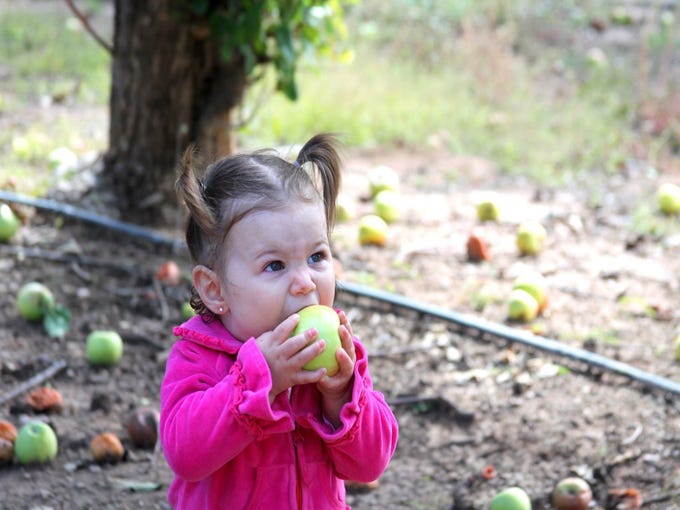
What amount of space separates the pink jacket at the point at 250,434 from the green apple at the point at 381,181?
403 cm

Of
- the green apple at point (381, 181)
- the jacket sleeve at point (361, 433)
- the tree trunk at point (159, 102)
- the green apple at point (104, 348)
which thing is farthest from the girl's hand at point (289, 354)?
the green apple at point (381, 181)

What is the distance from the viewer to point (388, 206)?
579 centimetres

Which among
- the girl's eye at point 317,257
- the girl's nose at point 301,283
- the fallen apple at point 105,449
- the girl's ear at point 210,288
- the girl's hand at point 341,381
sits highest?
the girl's eye at point 317,257

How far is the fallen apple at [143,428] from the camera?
3.33m

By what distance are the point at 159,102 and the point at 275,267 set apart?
314 centimetres

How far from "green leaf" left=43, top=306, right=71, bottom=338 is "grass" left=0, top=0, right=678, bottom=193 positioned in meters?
1.49

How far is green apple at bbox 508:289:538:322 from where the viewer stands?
451 centimetres

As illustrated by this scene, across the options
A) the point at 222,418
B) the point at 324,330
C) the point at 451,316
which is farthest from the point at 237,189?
the point at 451,316

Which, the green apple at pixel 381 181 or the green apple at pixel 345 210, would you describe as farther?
the green apple at pixel 381 181

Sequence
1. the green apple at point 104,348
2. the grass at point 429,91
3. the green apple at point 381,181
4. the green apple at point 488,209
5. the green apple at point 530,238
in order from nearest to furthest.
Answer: the green apple at point 104,348
the green apple at point 530,238
the green apple at point 488,209
the green apple at point 381,181
the grass at point 429,91

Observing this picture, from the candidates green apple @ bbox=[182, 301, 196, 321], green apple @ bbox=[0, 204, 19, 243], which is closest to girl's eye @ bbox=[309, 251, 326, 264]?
green apple @ bbox=[182, 301, 196, 321]

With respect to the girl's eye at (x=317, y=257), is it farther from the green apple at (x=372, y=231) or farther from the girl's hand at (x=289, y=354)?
the green apple at (x=372, y=231)

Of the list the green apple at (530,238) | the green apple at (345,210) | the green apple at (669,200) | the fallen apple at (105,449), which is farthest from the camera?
the green apple at (669,200)

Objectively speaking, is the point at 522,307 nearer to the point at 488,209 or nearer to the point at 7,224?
the point at 488,209
